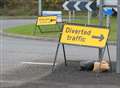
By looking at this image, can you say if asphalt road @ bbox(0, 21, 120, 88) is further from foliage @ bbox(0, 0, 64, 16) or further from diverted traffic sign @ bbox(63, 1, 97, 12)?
foliage @ bbox(0, 0, 64, 16)

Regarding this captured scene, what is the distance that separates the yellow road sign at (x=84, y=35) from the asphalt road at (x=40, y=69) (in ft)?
2.24

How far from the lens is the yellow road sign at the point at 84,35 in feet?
44.0

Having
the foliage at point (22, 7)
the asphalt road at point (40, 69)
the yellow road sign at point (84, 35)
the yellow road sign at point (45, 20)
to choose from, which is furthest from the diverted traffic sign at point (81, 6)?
the foliage at point (22, 7)

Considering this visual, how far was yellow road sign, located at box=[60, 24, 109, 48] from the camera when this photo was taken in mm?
13414

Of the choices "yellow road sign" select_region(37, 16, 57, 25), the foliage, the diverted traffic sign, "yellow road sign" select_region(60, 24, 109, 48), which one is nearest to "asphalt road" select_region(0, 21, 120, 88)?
"yellow road sign" select_region(60, 24, 109, 48)

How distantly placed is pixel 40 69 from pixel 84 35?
61.0 inches

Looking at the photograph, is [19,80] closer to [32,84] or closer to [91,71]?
[32,84]

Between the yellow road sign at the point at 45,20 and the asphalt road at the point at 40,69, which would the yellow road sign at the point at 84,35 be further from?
the yellow road sign at the point at 45,20

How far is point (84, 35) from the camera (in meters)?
13.7

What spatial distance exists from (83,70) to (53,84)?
78.2 inches

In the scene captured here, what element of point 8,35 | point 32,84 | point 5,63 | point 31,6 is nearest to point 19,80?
point 32,84

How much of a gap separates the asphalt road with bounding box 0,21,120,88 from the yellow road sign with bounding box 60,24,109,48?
683 millimetres

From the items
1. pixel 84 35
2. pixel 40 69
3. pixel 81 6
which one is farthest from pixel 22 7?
pixel 84 35

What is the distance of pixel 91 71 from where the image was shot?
13.7 m
